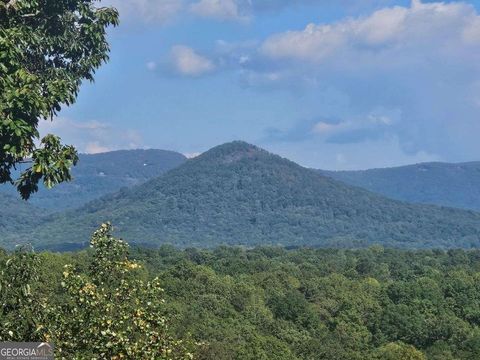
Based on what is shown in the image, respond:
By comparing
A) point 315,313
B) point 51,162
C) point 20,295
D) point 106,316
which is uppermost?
point 51,162

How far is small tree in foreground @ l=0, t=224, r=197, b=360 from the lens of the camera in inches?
912

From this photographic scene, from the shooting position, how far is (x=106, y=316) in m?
24.0

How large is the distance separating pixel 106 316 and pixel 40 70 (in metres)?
7.40

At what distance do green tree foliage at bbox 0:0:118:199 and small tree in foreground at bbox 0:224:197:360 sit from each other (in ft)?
8.23

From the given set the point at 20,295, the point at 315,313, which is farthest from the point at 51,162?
the point at 315,313

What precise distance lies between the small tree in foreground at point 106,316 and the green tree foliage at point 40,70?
98.7 inches

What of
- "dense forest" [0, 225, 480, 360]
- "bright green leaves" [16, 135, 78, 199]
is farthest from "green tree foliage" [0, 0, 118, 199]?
"dense forest" [0, 225, 480, 360]

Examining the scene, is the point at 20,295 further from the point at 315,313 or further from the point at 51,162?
the point at 315,313

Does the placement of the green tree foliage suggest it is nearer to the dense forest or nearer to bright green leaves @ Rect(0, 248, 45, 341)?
bright green leaves @ Rect(0, 248, 45, 341)

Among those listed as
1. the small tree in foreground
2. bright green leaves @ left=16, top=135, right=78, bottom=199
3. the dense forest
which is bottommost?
the dense forest

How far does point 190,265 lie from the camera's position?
591 ft

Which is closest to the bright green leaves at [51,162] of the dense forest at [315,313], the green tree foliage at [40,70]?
the green tree foliage at [40,70]

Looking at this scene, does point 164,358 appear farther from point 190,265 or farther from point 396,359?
point 190,265

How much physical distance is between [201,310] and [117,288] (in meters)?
134
